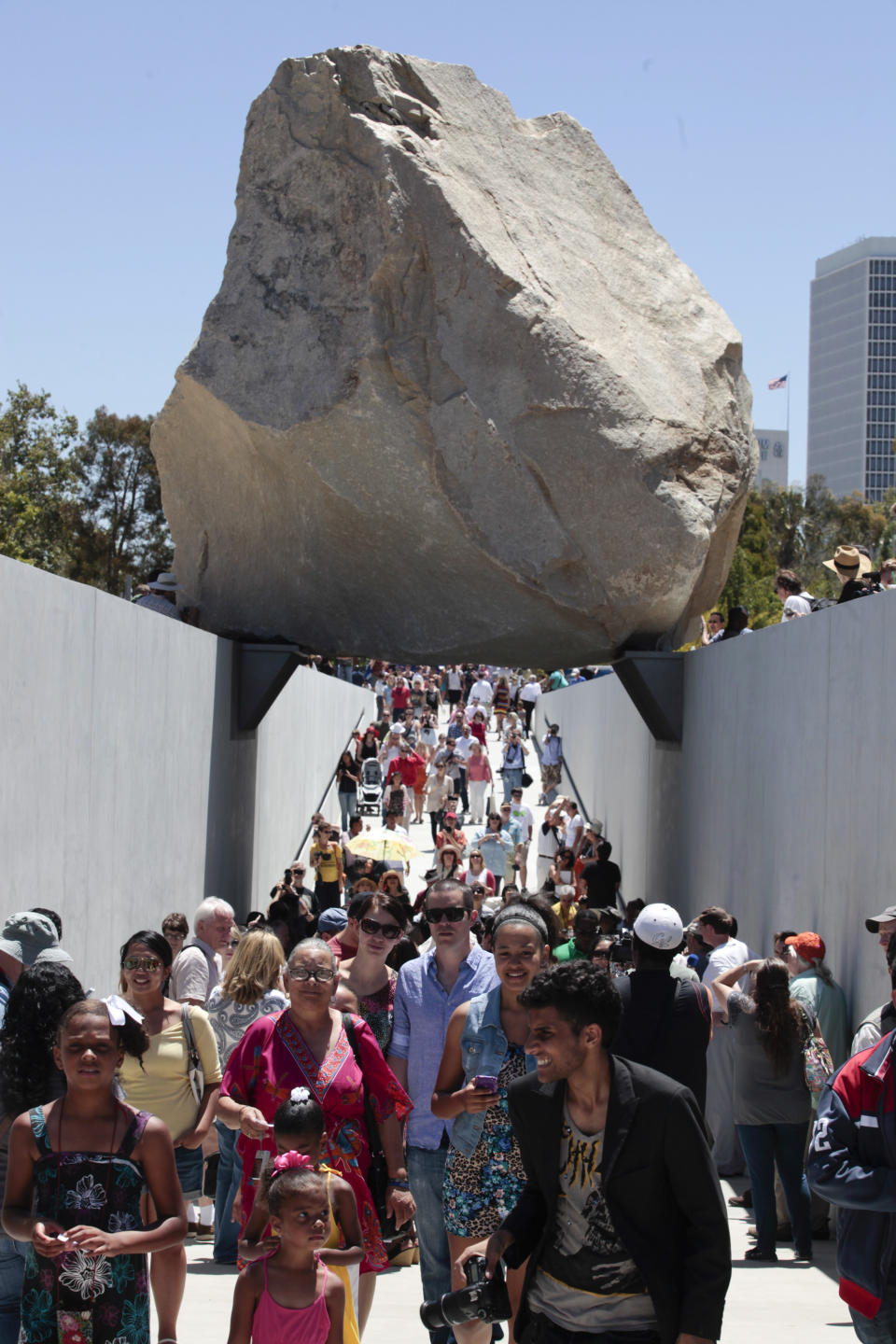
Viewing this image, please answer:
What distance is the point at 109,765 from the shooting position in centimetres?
830

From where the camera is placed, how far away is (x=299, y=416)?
11.0 meters

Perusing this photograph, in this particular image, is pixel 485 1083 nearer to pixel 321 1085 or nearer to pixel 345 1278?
pixel 321 1085

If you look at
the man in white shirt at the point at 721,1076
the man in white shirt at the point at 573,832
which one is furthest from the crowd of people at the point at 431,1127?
the man in white shirt at the point at 573,832

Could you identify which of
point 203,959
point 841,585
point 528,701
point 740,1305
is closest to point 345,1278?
point 740,1305

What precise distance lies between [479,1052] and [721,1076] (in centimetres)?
458

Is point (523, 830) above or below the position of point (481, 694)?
below

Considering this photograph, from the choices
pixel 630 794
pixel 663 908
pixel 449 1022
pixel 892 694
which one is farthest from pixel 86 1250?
pixel 630 794

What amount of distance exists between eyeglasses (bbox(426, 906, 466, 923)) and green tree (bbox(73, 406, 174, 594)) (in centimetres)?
4192

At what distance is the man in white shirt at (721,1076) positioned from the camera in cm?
843

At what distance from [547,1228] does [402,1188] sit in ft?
5.29

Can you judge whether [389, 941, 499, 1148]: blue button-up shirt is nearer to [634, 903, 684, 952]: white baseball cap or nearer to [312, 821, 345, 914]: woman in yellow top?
[634, 903, 684, 952]: white baseball cap

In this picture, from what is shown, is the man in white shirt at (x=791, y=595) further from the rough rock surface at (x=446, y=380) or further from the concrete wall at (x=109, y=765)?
the concrete wall at (x=109, y=765)

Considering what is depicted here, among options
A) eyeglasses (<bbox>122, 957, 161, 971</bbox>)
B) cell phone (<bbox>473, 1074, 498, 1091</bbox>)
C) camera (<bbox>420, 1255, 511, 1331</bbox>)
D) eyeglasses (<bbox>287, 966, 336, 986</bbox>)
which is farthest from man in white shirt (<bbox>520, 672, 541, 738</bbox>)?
camera (<bbox>420, 1255, 511, 1331</bbox>)

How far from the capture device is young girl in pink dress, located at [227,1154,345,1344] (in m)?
3.93
